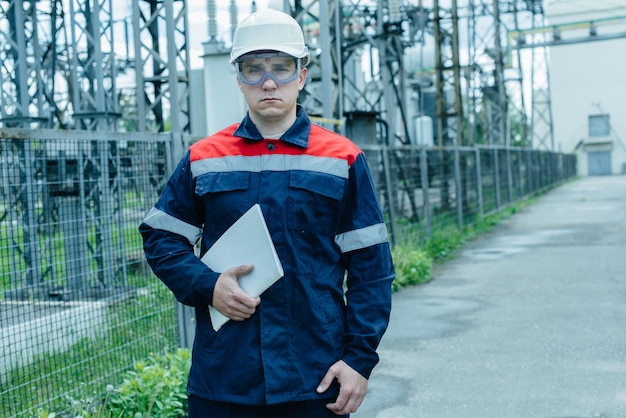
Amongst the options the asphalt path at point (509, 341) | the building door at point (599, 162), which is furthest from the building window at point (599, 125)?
the asphalt path at point (509, 341)

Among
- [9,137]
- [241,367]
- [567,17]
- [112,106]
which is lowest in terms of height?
[241,367]

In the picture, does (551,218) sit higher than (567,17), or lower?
lower

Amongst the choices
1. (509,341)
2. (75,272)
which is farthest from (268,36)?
(509,341)

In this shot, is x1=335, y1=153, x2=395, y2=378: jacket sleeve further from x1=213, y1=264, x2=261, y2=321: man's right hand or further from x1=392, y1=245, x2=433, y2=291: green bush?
x1=392, y1=245, x2=433, y2=291: green bush

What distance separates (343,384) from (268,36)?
1138mm

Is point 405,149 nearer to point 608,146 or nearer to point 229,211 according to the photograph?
point 229,211

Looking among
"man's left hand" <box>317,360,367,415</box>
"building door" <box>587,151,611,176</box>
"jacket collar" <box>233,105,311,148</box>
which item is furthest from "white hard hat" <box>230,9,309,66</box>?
"building door" <box>587,151,611,176</box>

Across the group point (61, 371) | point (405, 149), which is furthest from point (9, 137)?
point (405, 149)

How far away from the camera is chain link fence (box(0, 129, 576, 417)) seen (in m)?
5.04

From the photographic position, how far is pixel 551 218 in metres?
21.7

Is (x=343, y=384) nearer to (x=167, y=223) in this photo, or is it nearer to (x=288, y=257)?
(x=288, y=257)

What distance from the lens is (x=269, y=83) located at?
9.21 feet

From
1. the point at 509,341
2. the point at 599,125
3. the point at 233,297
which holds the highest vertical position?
the point at 599,125

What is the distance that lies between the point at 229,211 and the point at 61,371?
280cm
